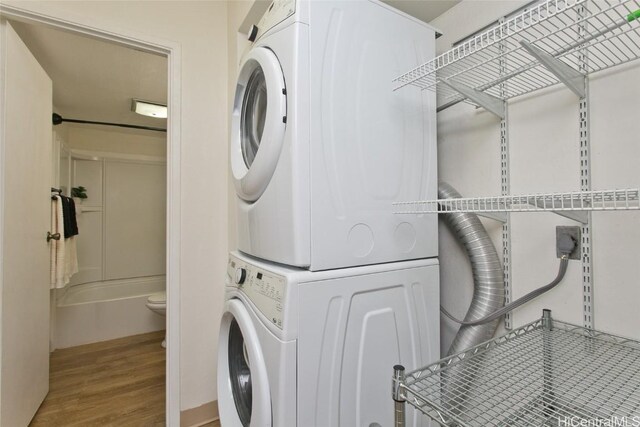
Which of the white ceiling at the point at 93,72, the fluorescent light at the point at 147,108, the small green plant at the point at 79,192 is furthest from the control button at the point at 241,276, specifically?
the small green plant at the point at 79,192

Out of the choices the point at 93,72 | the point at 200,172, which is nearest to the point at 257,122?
the point at 200,172

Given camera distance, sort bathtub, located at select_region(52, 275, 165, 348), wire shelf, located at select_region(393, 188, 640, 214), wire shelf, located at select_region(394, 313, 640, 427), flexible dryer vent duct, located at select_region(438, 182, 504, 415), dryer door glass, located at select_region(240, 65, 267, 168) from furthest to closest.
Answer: bathtub, located at select_region(52, 275, 165, 348) < dryer door glass, located at select_region(240, 65, 267, 168) < flexible dryer vent duct, located at select_region(438, 182, 504, 415) < wire shelf, located at select_region(394, 313, 640, 427) < wire shelf, located at select_region(393, 188, 640, 214)

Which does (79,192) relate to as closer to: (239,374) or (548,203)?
(239,374)

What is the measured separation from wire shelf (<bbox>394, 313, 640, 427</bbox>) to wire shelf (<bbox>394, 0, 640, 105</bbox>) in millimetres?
789

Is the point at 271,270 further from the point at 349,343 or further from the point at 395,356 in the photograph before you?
the point at 395,356

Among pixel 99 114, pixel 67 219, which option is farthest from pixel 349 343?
pixel 99 114

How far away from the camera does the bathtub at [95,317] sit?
2.81m

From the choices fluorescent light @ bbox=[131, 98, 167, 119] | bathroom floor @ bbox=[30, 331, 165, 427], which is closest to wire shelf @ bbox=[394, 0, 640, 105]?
bathroom floor @ bbox=[30, 331, 165, 427]

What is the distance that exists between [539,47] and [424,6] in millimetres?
590

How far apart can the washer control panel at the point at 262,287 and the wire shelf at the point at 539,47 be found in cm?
79

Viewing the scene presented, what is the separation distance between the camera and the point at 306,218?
2.93 feet

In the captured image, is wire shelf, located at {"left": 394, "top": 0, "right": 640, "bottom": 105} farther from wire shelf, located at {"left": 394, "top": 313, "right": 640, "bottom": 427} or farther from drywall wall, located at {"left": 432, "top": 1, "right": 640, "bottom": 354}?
wire shelf, located at {"left": 394, "top": 313, "right": 640, "bottom": 427}

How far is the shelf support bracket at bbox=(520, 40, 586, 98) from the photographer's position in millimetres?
722

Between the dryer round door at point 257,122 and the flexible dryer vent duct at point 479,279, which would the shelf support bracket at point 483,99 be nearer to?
the flexible dryer vent duct at point 479,279
